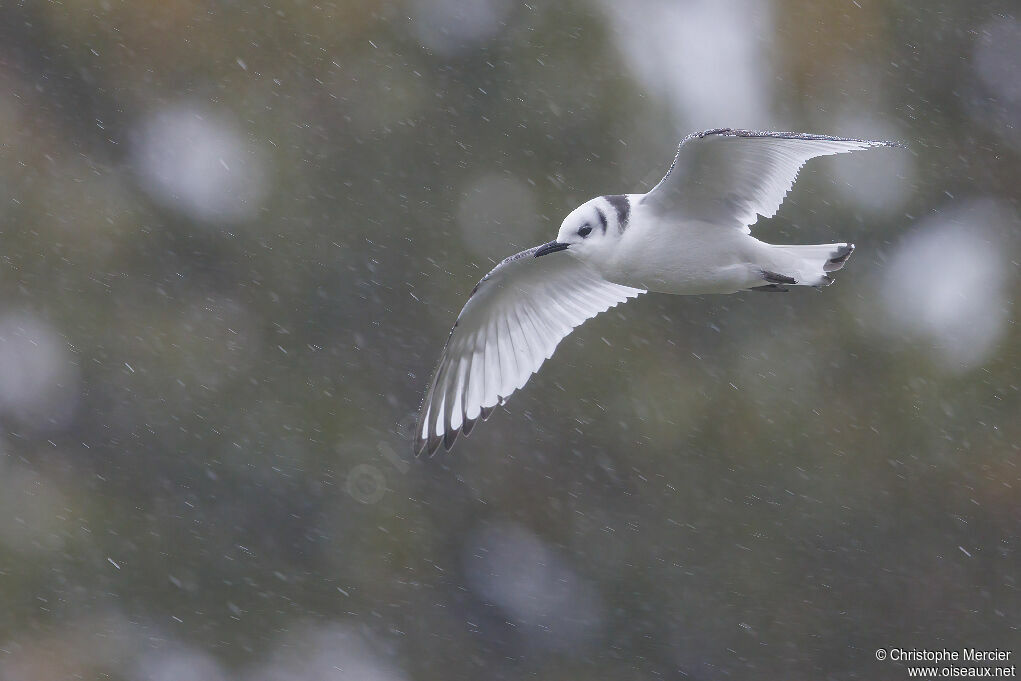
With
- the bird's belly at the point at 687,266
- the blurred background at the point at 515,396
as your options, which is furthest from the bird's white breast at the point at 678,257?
the blurred background at the point at 515,396

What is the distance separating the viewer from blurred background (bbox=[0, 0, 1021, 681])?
27.0 ft

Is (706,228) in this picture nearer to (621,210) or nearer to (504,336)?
(621,210)

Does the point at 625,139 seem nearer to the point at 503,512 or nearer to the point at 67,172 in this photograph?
the point at 503,512

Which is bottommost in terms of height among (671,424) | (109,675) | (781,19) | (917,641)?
(917,641)

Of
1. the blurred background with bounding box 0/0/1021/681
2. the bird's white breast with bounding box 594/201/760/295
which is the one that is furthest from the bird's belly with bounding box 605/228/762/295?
the blurred background with bounding box 0/0/1021/681

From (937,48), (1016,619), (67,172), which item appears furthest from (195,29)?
(1016,619)

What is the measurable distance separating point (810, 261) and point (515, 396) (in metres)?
4.72

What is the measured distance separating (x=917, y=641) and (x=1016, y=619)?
0.62 m

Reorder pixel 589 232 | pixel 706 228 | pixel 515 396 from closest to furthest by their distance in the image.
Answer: pixel 589 232 → pixel 706 228 → pixel 515 396

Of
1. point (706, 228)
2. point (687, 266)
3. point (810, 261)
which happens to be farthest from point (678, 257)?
point (810, 261)

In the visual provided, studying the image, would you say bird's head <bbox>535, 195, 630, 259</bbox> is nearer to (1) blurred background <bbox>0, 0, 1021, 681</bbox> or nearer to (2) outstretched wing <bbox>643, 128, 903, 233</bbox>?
(2) outstretched wing <bbox>643, 128, 903, 233</bbox>

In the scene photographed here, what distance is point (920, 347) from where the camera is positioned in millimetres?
8375

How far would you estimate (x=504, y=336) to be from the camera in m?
4.62

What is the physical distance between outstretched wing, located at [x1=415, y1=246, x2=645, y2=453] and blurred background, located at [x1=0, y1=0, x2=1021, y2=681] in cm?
358
